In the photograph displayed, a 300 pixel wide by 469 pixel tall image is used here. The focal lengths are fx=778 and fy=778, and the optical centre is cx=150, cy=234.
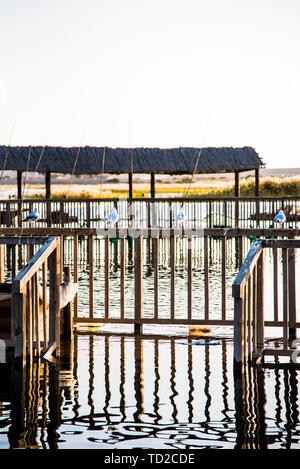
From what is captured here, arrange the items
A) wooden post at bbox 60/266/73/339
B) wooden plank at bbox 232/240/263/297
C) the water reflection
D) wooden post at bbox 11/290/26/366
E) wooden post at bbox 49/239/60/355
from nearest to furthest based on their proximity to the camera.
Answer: the water reflection < wooden plank at bbox 232/240/263/297 < wooden post at bbox 11/290/26/366 < wooden post at bbox 49/239/60/355 < wooden post at bbox 60/266/73/339

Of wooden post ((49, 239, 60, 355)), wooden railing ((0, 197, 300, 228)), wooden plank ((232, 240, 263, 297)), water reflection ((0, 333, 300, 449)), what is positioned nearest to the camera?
water reflection ((0, 333, 300, 449))

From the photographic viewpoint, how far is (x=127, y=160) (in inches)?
1120

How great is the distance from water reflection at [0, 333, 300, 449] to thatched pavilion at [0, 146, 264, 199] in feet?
69.9

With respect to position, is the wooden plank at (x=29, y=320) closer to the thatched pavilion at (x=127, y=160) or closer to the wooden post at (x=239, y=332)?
the wooden post at (x=239, y=332)

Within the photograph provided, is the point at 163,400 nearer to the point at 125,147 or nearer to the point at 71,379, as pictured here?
the point at 71,379

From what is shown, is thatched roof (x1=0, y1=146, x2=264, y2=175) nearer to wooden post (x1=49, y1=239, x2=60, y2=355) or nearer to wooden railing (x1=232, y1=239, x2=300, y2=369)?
wooden post (x1=49, y1=239, x2=60, y2=355)

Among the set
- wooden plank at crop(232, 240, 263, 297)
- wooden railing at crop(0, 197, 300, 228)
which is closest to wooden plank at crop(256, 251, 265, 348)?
Result: wooden plank at crop(232, 240, 263, 297)

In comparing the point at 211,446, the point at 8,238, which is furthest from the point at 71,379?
the point at 211,446

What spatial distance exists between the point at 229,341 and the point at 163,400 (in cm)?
235

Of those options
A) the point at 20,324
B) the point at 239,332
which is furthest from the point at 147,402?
the point at 20,324

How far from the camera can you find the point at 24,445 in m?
4.48

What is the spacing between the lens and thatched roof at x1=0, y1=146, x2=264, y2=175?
2820 cm

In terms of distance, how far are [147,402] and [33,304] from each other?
150cm

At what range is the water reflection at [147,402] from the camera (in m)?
4.61
